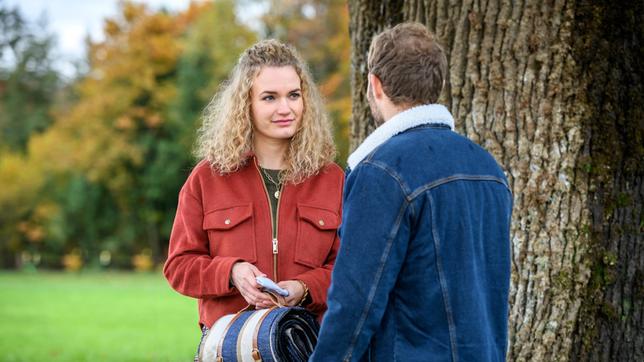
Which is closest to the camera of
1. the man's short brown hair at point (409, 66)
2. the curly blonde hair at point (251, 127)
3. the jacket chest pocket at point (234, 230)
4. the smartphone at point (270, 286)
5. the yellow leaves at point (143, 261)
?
the man's short brown hair at point (409, 66)

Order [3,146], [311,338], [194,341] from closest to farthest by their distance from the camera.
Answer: [311,338]
[194,341]
[3,146]

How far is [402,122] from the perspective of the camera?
2.57m

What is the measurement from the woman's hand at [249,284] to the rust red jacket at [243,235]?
8 cm

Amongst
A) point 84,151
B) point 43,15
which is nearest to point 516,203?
point 84,151

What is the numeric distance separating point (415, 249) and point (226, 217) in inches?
38.2

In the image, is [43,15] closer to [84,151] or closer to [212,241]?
[84,151]

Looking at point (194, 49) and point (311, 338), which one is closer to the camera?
point (311, 338)

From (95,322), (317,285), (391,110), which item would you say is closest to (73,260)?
(95,322)

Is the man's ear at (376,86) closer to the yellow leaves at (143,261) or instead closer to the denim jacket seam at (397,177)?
the denim jacket seam at (397,177)

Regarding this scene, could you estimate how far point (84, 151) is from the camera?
34.2 m

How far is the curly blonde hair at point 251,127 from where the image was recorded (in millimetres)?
3314

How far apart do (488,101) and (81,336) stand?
35.9ft

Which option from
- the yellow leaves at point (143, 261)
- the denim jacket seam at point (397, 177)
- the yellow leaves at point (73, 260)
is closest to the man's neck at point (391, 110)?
the denim jacket seam at point (397, 177)

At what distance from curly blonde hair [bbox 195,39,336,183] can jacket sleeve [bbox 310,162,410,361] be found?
2.93 feet
